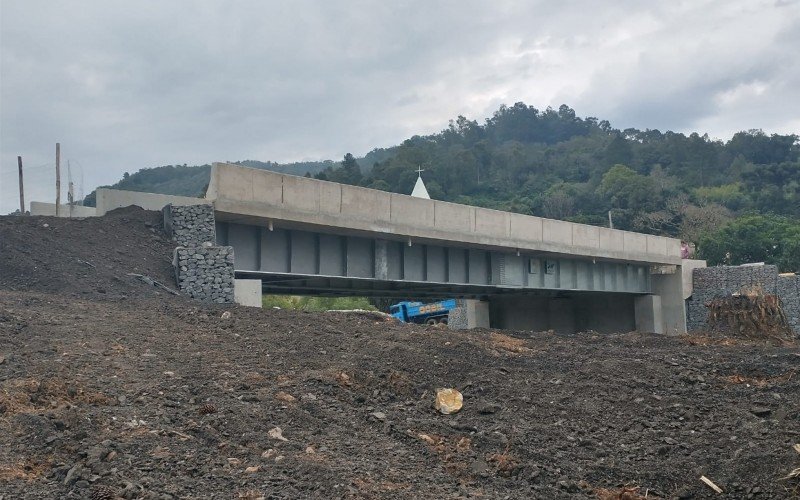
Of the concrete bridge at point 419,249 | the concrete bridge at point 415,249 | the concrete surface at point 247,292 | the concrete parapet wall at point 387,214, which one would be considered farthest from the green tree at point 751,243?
the concrete surface at point 247,292

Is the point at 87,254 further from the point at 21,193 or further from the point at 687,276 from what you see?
the point at 687,276

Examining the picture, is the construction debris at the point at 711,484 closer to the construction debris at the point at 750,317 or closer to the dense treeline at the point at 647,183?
the construction debris at the point at 750,317

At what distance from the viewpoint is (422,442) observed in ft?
27.0

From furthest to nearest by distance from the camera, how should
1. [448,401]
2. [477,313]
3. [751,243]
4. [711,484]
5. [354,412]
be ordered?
[751,243] → [477,313] → [448,401] → [354,412] → [711,484]

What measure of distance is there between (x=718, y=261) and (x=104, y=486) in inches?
2275

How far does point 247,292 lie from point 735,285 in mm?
28404

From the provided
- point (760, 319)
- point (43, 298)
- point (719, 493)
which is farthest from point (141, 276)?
point (760, 319)

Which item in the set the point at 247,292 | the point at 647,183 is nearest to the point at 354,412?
the point at 247,292

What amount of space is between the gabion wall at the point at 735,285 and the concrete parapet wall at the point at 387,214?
8.31 m

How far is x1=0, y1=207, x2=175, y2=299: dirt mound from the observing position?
49.4ft

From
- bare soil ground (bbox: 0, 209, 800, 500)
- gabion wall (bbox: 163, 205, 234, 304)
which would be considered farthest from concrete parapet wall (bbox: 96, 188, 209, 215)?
bare soil ground (bbox: 0, 209, 800, 500)

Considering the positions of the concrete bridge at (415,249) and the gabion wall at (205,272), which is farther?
the concrete bridge at (415,249)

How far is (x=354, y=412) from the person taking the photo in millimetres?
8945

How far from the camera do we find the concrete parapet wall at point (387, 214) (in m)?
18.5
